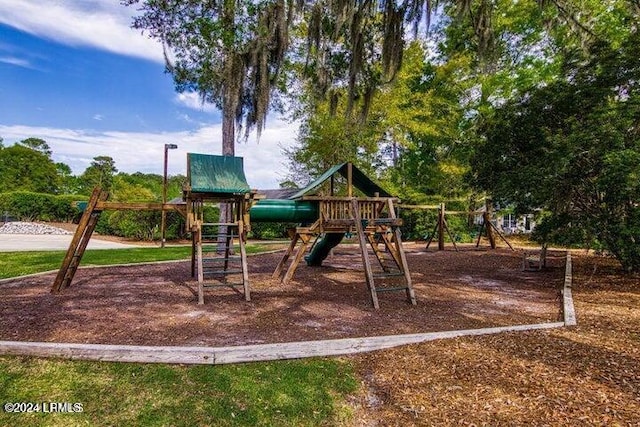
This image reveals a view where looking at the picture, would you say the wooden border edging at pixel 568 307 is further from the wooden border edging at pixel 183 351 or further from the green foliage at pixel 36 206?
the green foliage at pixel 36 206

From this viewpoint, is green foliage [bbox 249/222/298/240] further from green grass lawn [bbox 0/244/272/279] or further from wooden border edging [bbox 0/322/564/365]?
wooden border edging [bbox 0/322/564/365]

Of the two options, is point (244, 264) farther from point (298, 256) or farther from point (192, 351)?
point (192, 351)

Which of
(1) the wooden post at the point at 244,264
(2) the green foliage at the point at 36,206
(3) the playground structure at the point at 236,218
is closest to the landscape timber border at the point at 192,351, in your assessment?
(3) the playground structure at the point at 236,218

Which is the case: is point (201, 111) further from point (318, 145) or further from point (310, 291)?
point (310, 291)

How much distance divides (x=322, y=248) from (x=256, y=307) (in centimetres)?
373

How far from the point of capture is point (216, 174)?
231 inches

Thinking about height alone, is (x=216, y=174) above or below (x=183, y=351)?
above

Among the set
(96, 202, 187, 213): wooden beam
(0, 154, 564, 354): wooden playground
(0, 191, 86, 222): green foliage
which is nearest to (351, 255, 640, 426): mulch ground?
(0, 154, 564, 354): wooden playground

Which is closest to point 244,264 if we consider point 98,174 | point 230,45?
point 230,45

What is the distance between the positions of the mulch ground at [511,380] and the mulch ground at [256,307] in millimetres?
603

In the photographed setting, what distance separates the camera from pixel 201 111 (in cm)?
1216

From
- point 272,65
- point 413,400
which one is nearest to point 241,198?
point 413,400

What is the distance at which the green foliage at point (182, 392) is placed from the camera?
241 centimetres

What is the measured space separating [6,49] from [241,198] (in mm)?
12313
